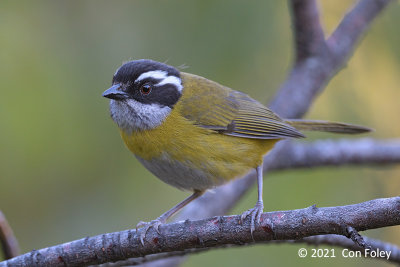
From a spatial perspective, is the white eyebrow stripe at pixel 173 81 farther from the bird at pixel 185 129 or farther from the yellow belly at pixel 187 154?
the yellow belly at pixel 187 154

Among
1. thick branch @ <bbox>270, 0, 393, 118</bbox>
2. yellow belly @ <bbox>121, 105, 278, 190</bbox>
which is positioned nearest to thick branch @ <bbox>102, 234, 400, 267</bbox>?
yellow belly @ <bbox>121, 105, 278, 190</bbox>

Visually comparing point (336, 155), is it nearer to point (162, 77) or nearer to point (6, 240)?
point (162, 77)

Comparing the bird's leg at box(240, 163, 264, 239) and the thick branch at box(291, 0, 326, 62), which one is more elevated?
the thick branch at box(291, 0, 326, 62)

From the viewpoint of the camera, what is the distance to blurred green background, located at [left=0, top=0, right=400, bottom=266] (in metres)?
4.39

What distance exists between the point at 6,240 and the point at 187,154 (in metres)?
1.41

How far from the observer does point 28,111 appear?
4309 mm

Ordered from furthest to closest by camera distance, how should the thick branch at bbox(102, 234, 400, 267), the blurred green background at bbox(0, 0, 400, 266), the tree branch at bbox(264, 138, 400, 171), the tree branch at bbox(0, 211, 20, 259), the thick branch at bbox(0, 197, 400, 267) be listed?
the tree branch at bbox(264, 138, 400, 171), the blurred green background at bbox(0, 0, 400, 266), the tree branch at bbox(0, 211, 20, 259), the thick branch at bbox(102, 234, 400, 267), the thick branch at bbox(0, 197, 400, 267)

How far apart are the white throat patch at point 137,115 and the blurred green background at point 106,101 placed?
57cm

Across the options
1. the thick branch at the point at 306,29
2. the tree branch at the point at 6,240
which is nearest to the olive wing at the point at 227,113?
the thick branch at the point at 306,29

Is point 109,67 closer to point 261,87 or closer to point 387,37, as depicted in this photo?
point 261,87

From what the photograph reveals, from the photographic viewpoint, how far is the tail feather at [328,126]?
459 cm

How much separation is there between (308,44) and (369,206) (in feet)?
10.3

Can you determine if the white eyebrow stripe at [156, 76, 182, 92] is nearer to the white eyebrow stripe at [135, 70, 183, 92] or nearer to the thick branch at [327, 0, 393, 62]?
the white eyebrow stripe at [135, 70, 183, 92]

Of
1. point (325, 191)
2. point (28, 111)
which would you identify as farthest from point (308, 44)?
point (28, 111)
